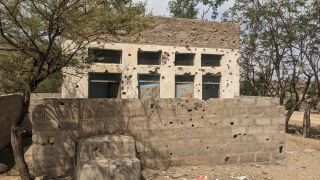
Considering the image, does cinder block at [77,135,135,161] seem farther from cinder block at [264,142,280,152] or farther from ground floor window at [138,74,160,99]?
ground floor window at [138,74,160,99]

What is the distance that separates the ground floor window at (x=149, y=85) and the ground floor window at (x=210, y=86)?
2380 millimetres

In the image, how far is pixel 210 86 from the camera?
550 inches

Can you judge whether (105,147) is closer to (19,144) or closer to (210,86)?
(19,144)

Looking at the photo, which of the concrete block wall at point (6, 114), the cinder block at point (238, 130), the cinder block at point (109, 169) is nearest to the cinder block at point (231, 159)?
the cinder block at point (238, 130)

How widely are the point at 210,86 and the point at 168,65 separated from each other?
248cm

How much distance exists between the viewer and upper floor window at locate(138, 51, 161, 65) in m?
12.8

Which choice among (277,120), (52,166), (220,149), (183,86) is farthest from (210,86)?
(52,166)

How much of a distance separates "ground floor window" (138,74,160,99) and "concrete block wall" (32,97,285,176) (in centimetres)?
664

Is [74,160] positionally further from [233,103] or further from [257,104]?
[257,104]

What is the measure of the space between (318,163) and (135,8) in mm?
6276

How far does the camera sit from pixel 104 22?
5145mm

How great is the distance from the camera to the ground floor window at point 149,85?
42.1ft

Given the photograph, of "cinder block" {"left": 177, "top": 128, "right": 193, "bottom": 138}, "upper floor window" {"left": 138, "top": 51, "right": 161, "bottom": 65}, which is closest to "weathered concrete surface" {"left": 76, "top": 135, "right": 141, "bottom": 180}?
"cinder block" {"left": 177, "top": 128, "right": 193, "bottom": 138}

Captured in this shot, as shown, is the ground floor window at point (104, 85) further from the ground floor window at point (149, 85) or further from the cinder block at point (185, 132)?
the cinder block at point (185, 132)
